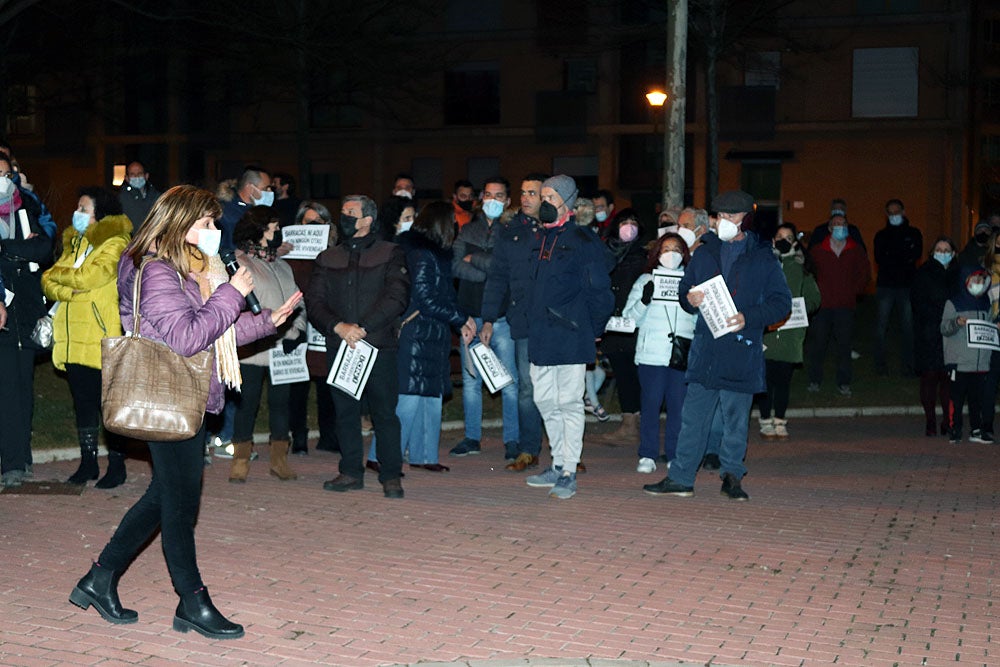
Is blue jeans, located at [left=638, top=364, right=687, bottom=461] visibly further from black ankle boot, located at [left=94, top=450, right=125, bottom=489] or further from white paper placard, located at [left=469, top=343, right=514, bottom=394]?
black ankle boot, located at [left=94, top=450, right=125, bottom=489]

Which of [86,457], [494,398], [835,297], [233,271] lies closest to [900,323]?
[835,297]

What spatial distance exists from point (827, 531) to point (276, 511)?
3.78 meters

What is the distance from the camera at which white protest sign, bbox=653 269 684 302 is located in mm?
11406

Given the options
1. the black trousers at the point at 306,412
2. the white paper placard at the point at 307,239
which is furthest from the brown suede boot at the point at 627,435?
the white paper placard at the point at 307,239

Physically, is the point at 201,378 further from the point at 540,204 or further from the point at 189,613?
the point at 540,204

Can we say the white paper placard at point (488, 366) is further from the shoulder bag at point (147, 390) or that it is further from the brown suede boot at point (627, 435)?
the shoulder bag at point (147, 390)

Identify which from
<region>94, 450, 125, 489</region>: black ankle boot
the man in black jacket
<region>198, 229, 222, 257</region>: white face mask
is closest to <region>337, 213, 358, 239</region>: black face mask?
<region>94, 450, 125, 489</region>: black ankle boot

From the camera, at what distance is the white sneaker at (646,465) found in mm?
11617

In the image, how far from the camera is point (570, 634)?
668 cm

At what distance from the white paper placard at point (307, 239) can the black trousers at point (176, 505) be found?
5479 mm

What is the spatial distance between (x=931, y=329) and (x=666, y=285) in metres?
3.95

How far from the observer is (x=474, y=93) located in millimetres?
45938

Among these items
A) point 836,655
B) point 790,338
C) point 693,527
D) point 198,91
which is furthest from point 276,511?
point 198,91

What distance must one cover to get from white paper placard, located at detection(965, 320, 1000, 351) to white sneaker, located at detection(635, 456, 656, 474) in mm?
4076
